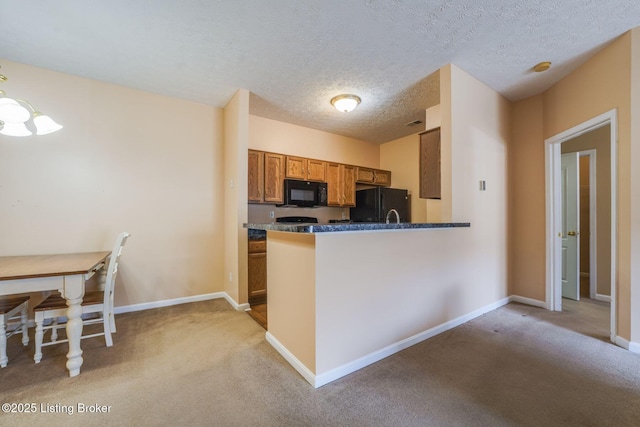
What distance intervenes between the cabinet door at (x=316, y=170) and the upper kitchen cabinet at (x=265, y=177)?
495 mm

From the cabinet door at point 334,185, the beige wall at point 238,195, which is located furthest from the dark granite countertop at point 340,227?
the cabinet door at point 334,185

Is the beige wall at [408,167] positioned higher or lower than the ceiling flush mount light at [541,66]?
lower

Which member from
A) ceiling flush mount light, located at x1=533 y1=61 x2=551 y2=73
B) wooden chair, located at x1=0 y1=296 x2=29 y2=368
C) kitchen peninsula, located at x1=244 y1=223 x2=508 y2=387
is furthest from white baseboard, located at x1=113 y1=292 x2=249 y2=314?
ceiling flush mount light, located at x1=533 y1=61 x2=551 y2=73

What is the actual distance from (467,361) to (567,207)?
10.7ft

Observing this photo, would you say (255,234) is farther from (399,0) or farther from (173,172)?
(399,0)

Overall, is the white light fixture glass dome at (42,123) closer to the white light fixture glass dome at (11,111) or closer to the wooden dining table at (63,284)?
the white light fixture glass dome at (11,111)

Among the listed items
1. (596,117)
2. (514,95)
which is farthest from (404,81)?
(596,117)

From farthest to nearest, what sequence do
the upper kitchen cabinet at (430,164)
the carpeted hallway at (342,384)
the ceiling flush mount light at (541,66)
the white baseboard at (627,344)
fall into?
1. the upper kitchen cabinet at (430,164)
2. the ceiling flush mount light at (541,66)
3. the white baseboard at (627,344)
4. the carpeted hallway at (342,384)

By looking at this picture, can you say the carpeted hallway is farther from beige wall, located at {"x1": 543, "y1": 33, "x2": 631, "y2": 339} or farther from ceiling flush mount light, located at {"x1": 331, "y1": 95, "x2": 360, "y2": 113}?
ceiling flush mount light, located at {"x1": 331, "y1": 95, "x2": 360, "y2": 113}

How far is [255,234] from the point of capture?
11.1 feet

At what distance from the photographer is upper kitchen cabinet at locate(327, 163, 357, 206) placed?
467 centimetres

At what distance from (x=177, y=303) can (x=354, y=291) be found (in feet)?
9.09

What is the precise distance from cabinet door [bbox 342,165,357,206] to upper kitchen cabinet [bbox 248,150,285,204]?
127 cm

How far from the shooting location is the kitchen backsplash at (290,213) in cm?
426
